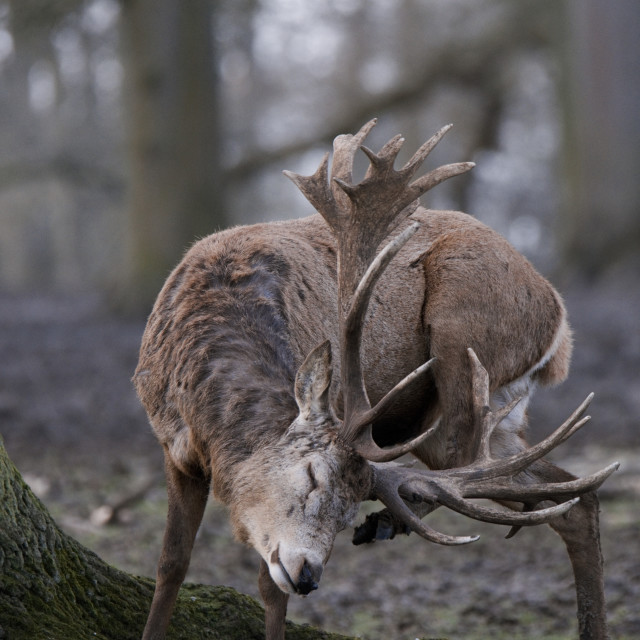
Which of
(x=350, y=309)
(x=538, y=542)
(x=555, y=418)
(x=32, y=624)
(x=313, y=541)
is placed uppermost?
(x=350, y=309)

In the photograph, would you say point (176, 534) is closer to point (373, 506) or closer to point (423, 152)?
point (423, 152)

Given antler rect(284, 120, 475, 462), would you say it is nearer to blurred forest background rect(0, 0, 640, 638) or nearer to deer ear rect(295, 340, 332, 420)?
deer ear rect(295, 340, 332, 420)

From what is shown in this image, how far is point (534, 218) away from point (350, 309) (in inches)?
1121

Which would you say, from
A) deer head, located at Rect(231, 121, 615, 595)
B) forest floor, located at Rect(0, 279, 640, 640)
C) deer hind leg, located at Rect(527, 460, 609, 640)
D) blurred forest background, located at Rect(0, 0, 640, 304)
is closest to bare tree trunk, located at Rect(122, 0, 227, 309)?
blurred forest background, located at Rect(0, 0, 640, 304)

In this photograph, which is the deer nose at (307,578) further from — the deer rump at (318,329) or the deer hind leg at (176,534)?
the deer hind leg at (176,534)

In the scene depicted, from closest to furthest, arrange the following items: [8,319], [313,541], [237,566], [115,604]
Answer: [313,541] < [115,604] < [237,566] < [8,319]

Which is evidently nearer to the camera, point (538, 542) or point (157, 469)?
point (538, 542)

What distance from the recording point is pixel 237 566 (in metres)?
6.45

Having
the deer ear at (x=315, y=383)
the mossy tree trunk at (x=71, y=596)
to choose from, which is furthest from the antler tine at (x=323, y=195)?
the mossy tree trunk at (x=71, y=596)

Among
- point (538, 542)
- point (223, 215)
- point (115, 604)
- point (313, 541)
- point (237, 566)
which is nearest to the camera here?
point (313, 541)

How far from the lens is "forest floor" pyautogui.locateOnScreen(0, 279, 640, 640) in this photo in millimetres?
5730

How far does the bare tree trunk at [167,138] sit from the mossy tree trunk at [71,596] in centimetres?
887

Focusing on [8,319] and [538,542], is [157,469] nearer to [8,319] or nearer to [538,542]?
[538,542]

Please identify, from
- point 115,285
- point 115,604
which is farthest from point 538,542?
point 115,285
